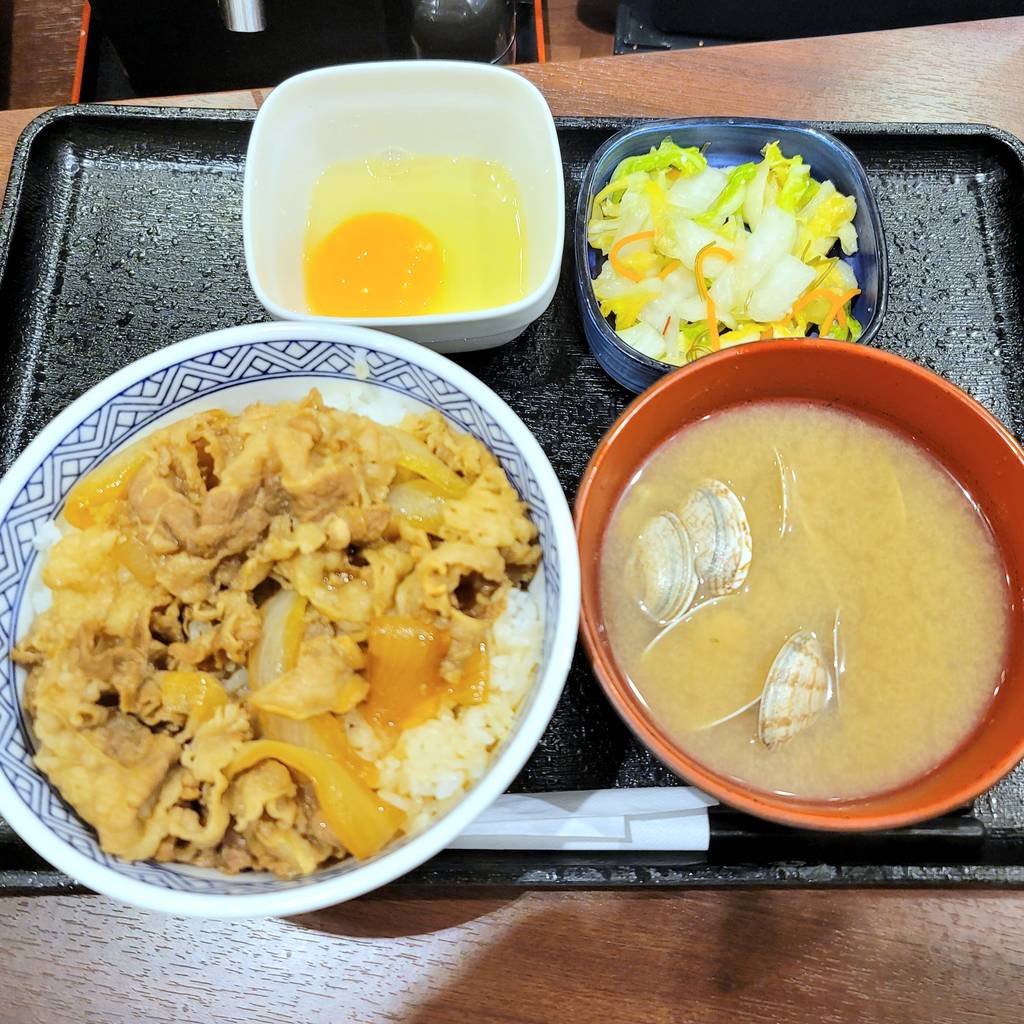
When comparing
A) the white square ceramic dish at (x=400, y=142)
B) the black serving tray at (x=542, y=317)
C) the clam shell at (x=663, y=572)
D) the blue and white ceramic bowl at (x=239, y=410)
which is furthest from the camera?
the black serving tray at (x=542, y=317)

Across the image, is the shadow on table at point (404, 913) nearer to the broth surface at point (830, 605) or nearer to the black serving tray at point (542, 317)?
the black serving tray at point (542, 317)

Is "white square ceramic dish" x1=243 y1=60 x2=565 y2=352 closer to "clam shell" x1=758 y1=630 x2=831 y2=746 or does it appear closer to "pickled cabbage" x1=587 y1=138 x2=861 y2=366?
"pickled cabbage" x1=587 y1=138 x2=861 y2=366

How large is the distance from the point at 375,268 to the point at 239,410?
60 centimetres

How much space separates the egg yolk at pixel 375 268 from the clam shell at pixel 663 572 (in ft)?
2.77

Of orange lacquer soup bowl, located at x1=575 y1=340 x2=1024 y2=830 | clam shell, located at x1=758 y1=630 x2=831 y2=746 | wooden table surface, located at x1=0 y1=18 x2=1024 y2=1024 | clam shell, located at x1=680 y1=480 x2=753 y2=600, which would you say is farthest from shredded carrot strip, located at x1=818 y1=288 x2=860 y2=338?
wooden table surface, located at x1=0 y1=18 x2=1024 y2=1024

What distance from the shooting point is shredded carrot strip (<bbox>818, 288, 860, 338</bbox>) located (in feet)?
6.66

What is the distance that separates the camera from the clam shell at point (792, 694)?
145 cm

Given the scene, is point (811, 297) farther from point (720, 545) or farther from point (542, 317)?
point (720, 545)

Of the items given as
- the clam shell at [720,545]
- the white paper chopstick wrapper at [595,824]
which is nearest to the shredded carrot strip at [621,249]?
the clam shell at [720,545]

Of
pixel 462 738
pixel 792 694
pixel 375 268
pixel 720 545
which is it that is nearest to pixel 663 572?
pixel 720 545

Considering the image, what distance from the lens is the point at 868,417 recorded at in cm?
169

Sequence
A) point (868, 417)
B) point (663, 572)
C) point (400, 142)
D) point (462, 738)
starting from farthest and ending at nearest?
point (400, 142) → point (868, 417) → point (663, 572) → point (462, 738)

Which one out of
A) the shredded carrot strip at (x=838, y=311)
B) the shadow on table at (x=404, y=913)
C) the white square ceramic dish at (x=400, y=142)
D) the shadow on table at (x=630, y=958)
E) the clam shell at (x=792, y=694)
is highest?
the white square ceramic dish at (x=400, y=142)

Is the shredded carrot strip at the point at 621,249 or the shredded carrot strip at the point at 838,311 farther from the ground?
the shredded carrot strip at the point at 621,249
